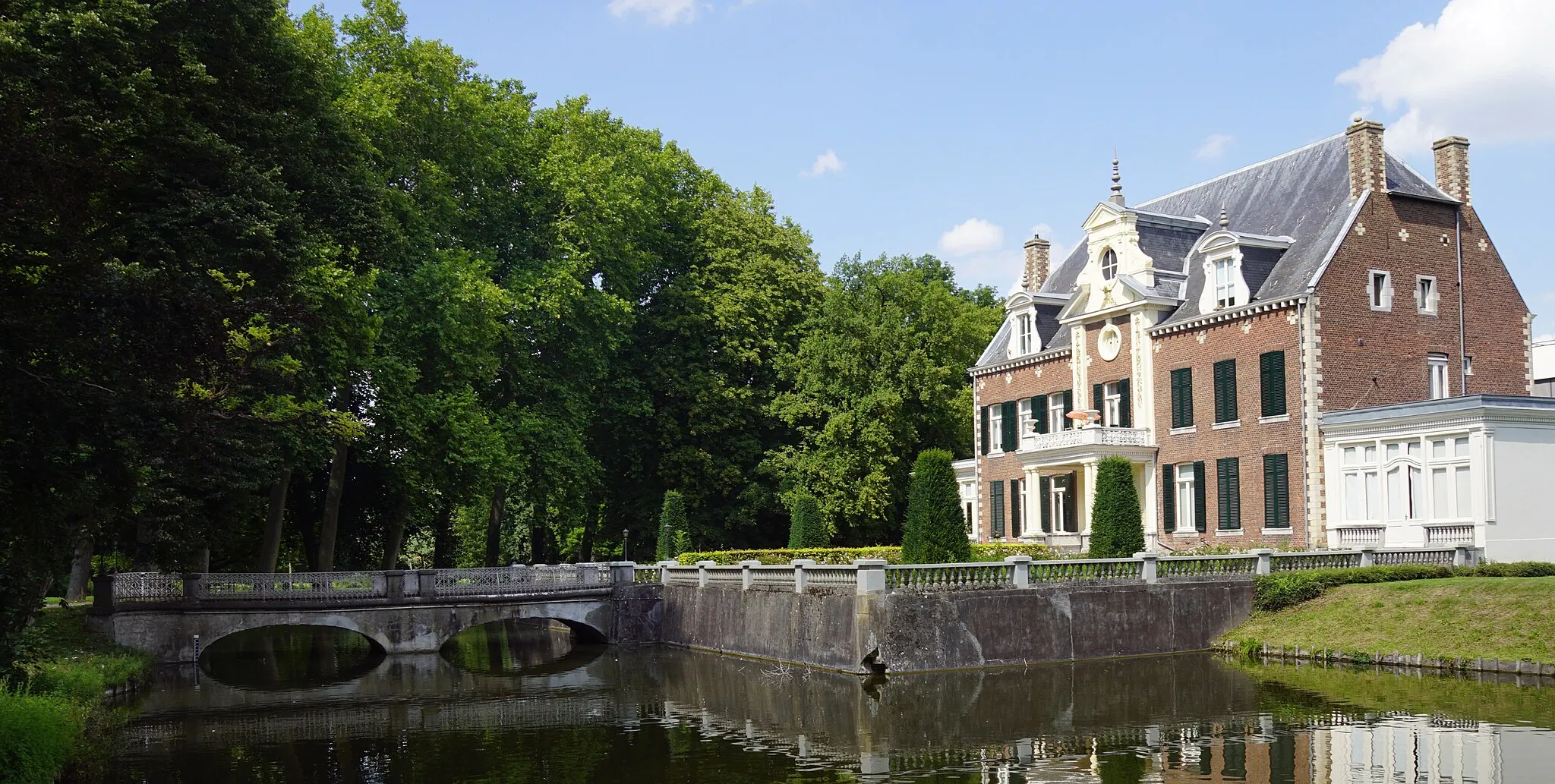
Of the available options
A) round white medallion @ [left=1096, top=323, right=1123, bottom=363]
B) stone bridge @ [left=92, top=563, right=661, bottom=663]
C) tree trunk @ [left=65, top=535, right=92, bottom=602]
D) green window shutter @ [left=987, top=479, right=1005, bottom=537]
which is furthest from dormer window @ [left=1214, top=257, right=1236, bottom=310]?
tree trunk @ [left=65, top=535, right=92, bottom=602]

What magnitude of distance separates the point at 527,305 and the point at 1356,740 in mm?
27320

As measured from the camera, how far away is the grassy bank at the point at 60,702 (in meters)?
13.1

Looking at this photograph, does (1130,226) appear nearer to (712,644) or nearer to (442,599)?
(712,644)

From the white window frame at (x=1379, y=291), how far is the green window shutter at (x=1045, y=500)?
37.6 ft

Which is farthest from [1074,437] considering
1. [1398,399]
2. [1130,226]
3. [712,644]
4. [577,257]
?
[577,257]

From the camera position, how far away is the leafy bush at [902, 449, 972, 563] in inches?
1089

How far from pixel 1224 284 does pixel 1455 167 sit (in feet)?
22.2

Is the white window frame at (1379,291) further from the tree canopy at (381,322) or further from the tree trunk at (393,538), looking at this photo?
the tree trunk at (393,538)

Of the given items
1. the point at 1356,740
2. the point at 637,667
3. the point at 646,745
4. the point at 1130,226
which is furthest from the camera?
the point at 1130,226

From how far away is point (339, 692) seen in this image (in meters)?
25.9

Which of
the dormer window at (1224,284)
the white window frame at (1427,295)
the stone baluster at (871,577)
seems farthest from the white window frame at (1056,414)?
the stone baluster at (871,577)

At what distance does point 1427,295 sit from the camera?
34656 mm

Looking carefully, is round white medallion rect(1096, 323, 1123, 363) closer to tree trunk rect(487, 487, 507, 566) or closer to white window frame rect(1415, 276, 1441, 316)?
white window frame rect(1415, 276, 1441, 316)

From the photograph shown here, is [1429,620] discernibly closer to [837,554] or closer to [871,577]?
[871,577]
